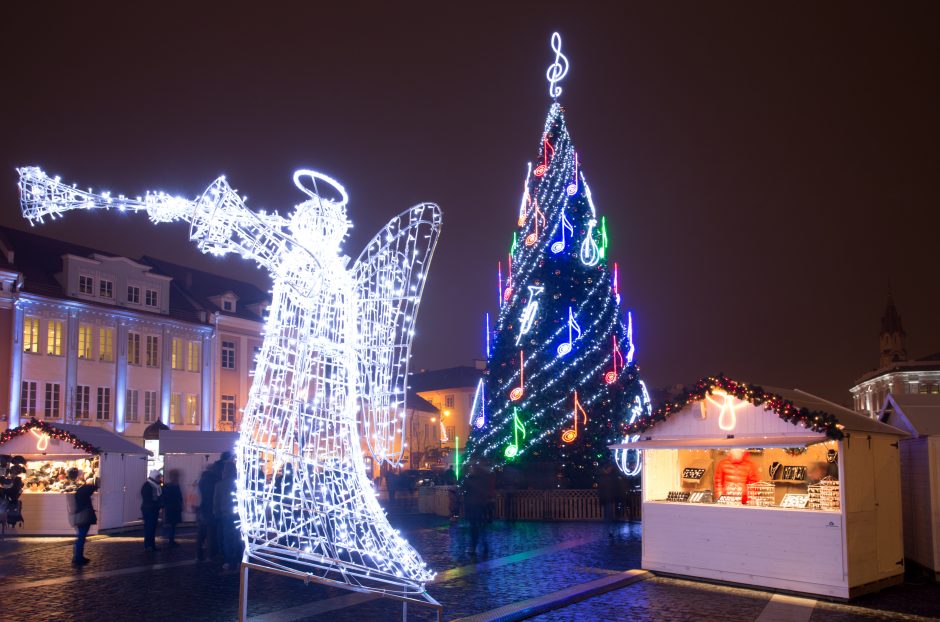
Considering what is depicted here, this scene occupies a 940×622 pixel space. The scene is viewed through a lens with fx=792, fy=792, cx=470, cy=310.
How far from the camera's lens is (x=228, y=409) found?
42406 mm

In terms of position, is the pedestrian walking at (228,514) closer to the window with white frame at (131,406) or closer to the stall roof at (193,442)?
the stall roof at (193,442)

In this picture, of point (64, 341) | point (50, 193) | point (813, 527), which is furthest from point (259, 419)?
point (64, 341)

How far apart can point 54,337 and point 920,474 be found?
Answer: 3265cm

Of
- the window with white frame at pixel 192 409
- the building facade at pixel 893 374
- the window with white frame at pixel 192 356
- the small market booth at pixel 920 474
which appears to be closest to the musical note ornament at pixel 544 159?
the small market booth at pixel 920 474

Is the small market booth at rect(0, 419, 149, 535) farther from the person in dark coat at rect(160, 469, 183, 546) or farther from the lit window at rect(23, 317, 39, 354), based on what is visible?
the lit window at rect(23, 317, 39, 354)

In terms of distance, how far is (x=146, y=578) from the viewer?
13320 mm

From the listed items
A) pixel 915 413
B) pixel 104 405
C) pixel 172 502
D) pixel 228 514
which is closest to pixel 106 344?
pixel 104 405

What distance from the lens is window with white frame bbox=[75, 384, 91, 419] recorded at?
3447cm

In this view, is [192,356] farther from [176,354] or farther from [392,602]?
[392,602]

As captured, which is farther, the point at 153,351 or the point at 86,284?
the point at 153,351

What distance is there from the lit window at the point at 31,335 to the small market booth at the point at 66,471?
12.2 metres

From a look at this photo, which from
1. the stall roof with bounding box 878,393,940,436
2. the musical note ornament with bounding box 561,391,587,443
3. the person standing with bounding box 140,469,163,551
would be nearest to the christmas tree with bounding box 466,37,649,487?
the musical note ornament with bounding box 561,391,587,443

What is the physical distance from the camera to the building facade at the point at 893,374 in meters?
84.8

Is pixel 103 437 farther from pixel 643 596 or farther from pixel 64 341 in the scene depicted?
pixel 643 596
